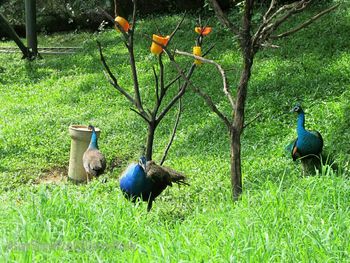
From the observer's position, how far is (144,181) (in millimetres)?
5898

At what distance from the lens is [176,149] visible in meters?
8.31

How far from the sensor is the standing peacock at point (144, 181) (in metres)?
5.86

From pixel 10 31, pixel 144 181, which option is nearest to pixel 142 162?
pixel 144 181

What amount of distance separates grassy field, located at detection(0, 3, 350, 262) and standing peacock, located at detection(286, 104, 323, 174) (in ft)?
0.49

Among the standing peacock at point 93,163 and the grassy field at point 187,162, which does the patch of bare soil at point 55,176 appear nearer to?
the grassy field at point 187,162

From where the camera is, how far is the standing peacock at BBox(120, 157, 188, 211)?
5.86m

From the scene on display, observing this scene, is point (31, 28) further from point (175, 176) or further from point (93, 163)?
point (175, 176)

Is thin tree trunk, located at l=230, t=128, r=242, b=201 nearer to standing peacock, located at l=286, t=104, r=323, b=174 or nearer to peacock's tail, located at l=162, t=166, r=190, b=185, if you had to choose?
peacock's tail, located at l=162, t=166, r=190, b=185

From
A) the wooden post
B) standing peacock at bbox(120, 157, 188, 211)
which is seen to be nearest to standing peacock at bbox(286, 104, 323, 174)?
standing peacock at bbox(120, 157, 188, 211)

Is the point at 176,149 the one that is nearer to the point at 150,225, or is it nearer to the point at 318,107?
the point at 318,107

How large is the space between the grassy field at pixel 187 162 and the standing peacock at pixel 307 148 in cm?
15

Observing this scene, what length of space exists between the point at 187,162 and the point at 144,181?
1774mm

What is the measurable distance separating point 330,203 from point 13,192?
12.3 feet

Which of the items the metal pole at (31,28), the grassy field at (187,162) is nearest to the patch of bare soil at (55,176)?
the grassy field at (187,162)
